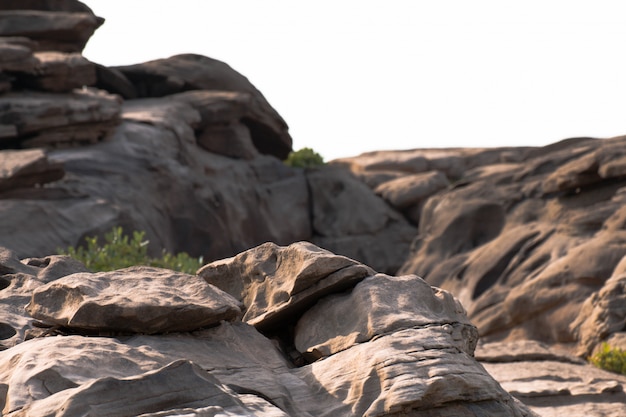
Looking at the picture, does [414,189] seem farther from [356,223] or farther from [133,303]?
[133,303]

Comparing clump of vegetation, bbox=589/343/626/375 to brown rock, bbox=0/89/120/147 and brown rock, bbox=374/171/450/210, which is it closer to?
brown rock, bbox=0/89/120/147

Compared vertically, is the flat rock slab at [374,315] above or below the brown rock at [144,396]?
above

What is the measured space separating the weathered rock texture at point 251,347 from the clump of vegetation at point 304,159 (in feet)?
93.5

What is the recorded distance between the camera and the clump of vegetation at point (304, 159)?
3644 centimetres

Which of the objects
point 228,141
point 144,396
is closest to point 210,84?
point 228,141

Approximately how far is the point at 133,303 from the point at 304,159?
3052cm

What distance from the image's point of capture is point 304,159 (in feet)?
121

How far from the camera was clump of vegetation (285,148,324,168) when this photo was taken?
120 ft

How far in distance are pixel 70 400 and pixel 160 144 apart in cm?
2357

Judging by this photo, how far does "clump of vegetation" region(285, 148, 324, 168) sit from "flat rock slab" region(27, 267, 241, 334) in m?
29.2

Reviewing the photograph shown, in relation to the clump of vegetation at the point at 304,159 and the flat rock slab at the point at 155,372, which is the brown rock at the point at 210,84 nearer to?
the clump of vegetation at the point at 304,159

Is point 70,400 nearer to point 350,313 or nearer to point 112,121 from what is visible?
point 350,313

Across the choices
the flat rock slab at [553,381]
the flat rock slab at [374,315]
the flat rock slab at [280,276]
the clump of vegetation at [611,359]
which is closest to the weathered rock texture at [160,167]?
the flat rock slab at [553,381]

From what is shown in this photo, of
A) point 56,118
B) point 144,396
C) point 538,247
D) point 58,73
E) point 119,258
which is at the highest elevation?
point 58,73
